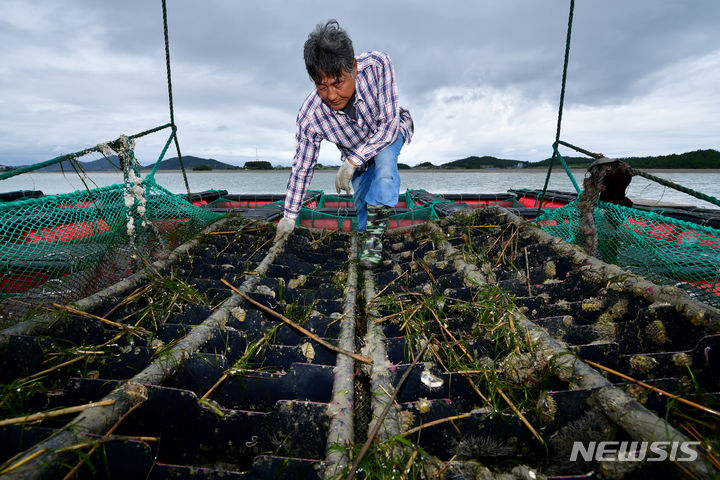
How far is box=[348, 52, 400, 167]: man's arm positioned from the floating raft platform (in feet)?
5.02

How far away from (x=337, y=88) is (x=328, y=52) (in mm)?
279

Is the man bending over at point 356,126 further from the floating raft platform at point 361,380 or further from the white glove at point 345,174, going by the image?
the floating raft platform at point 361,380

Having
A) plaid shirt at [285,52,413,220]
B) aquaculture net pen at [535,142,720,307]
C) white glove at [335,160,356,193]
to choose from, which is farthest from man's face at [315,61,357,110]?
aquaculture net pen at [535,142,720,307]

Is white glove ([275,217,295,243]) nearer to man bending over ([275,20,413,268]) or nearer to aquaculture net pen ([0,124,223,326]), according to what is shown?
man bending over ([275,20,413,268])

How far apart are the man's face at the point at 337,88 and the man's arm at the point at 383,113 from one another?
31 cm

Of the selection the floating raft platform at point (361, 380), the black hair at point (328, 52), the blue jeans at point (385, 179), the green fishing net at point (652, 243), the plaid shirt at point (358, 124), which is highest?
the black hair at point (328, 52)

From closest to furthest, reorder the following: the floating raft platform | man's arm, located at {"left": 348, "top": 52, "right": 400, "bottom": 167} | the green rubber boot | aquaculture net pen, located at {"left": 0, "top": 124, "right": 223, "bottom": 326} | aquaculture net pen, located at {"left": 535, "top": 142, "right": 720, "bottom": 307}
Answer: the floating raft platform, aquaculture net pen, located at {"left": 0, "top": 124, "right": 223, "bottom": 326}, aquaculture net pen, located at {"left": 535, "top": 142, "right": 720, "bottom": 307}, man's arm, located at {"left": 348, "top": 52, "right": 400, "bottom": 167}, the green rubber boot

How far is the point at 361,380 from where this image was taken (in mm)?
1600

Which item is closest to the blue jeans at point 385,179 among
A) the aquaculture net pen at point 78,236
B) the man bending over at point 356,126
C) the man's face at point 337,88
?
the man bending over at point 356,126

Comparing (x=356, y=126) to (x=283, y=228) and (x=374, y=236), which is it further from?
(x=283, y=228)

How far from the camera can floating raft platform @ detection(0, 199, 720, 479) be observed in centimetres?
106

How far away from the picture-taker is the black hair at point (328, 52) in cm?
255

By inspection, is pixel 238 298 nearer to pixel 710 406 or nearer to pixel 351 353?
pixel 351 353

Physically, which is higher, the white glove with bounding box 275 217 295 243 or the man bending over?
the man bending over
